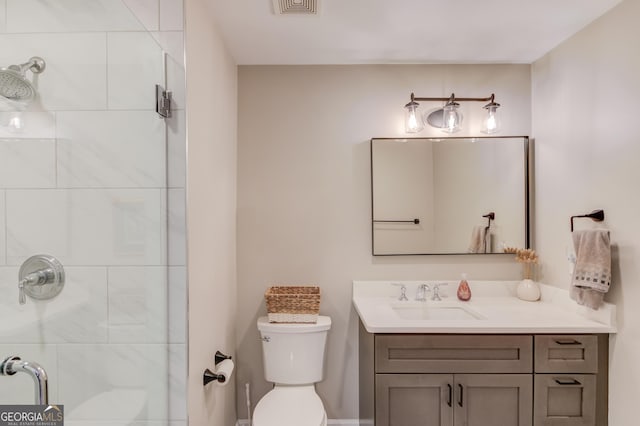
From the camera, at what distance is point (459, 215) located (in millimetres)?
2520

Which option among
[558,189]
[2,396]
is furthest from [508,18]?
[2,396]

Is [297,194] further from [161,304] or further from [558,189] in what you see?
[558,189]

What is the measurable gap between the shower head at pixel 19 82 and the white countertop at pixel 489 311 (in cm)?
157

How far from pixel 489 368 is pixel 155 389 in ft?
4.85

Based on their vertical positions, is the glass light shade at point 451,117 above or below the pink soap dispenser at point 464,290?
above

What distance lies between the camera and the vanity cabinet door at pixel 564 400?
1.85 m

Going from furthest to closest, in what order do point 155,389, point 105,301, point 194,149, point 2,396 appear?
point 194,149 → point 155,389 → point 105,301 → point 2,396

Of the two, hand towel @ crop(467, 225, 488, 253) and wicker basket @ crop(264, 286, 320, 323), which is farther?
hand towel @ crop(467, 225, 488, 253)

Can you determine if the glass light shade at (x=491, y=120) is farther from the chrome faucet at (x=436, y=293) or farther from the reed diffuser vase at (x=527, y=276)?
the chrome faucet at (x=436, y=293)

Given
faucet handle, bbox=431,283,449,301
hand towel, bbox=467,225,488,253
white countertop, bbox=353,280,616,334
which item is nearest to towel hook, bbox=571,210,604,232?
white countertop, bbox=353,280,616,334

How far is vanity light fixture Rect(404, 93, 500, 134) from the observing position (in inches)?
96.3

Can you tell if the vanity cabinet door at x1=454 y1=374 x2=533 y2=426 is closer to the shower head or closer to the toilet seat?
the toilet seat

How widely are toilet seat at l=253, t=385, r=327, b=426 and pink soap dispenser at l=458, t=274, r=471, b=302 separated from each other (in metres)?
1.07

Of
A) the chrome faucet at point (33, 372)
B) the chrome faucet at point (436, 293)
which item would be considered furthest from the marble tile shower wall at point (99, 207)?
the chrome faucet at point (436, 293)
